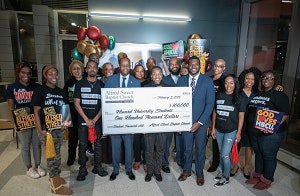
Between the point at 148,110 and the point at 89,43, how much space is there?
7.69 feet

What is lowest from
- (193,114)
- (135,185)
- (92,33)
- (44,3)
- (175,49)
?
(135,185)

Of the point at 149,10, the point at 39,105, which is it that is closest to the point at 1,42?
the point at 149,10

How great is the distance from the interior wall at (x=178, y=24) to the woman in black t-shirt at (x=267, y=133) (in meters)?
2.96

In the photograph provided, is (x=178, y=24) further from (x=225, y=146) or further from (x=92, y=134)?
(x=92, y=134)

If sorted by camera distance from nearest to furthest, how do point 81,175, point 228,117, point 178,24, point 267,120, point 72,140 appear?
point 267,120 < point 228,117 < point 81,175 < point 72,140 < point 178,24

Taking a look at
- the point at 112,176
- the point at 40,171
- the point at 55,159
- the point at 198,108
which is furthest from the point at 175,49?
the point at 40,171

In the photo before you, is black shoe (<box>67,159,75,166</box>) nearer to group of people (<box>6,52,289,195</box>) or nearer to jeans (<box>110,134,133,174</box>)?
group of people (<box>6,52,289,195</box>)

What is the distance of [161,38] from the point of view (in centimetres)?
529

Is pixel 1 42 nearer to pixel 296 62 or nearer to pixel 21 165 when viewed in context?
pixel 21 165

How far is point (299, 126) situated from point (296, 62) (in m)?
1.30

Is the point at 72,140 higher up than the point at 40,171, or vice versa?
the point at 72,140

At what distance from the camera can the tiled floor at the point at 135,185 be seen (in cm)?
258

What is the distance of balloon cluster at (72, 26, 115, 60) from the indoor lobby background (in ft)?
2.23

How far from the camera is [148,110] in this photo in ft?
8.73
